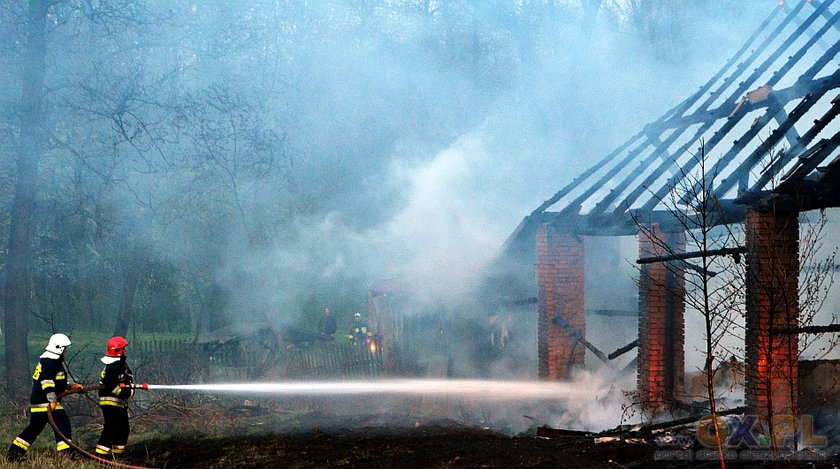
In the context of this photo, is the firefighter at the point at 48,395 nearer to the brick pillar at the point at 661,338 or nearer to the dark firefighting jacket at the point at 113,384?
the dark firefighting jacket at the point at 113,384

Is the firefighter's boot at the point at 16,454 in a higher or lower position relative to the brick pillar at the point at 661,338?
lower

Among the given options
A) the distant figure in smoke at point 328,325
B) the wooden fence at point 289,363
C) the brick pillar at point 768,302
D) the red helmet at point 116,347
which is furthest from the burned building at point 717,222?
the distant figure in smoke at point 328,325

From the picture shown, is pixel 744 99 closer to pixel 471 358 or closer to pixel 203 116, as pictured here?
pixel 471 358

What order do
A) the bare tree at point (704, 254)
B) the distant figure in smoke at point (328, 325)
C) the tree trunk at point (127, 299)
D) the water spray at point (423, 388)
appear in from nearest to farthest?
1. the bare tree at point (704, 254)
2. the water spray at point (423, 388)
3. the tree trunk at point (127, 299)
4. the distant figure in smoke at point (328, 325)

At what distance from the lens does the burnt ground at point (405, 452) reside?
7.67 metres

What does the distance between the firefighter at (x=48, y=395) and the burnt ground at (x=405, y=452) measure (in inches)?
38.6

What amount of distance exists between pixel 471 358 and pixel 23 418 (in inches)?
323

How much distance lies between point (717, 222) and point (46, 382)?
312 inches

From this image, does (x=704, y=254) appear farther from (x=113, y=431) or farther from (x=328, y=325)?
(x=328, y=325)

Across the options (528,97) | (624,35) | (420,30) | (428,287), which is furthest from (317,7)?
(428,287)

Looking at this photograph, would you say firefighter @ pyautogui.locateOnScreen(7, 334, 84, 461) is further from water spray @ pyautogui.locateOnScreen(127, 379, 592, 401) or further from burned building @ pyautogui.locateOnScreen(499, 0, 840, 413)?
burned building @ pyautogui.locateOnScreen(499, 0, 840, 413)

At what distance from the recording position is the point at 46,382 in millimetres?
8469

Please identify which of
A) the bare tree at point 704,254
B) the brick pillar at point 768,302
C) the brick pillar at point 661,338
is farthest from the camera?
the brick pillar at point 661,338

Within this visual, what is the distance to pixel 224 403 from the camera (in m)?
13.5
